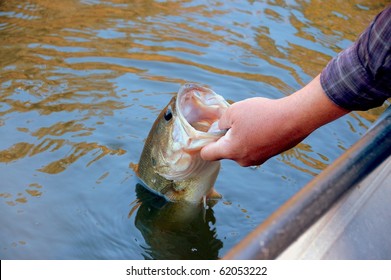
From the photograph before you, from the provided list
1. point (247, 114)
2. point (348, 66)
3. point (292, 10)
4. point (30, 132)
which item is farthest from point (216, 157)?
point (292, 10)

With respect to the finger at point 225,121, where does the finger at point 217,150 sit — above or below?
below

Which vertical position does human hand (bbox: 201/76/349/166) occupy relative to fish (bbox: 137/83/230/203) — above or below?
above

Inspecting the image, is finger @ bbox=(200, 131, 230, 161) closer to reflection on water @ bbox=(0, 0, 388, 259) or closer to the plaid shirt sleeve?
the plaid shirt sleeve

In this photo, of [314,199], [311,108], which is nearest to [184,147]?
[311,108]

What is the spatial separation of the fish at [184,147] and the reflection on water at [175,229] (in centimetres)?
8

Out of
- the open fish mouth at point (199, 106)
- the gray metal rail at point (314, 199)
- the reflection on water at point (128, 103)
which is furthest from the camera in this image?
the reflection on water at point (128, 103)

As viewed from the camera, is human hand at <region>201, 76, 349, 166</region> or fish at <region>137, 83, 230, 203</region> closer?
human hand at <region>201, 76, 349, 166</region>

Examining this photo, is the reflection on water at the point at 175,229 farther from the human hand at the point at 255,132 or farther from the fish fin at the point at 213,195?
the human hand at the point at 255,132

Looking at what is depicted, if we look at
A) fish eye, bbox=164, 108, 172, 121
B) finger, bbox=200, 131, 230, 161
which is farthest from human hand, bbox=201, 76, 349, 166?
fish eye, bbox=164, 108, 172, 121

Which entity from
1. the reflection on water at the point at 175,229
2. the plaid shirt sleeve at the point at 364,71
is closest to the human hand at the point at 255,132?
the plaid shirt sleeve at the point at 364,71

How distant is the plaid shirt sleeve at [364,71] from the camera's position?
1.98 metres

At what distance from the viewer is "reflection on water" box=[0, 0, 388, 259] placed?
12.1ft

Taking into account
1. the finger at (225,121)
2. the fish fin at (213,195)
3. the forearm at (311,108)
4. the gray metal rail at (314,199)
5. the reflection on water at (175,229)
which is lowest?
the reflection on water at (175,229)
